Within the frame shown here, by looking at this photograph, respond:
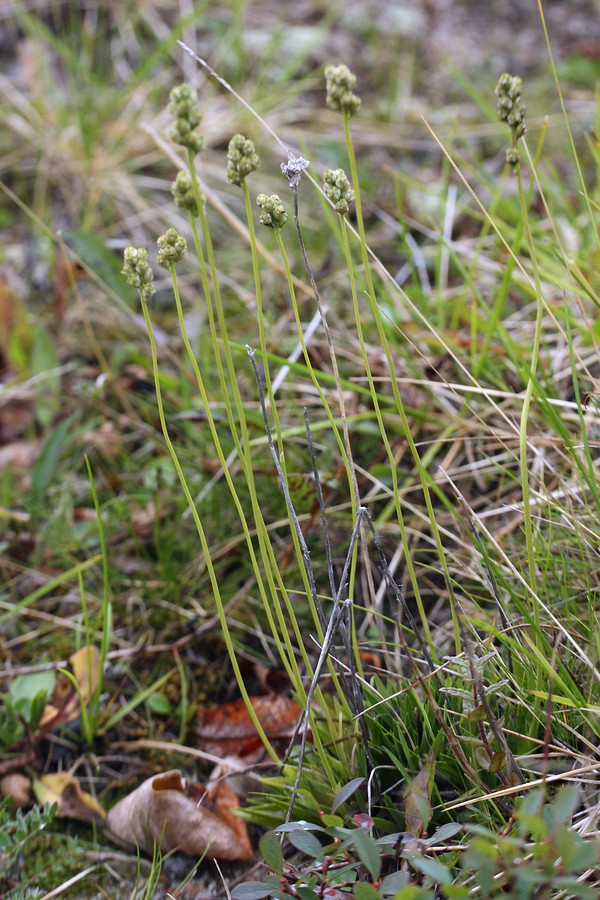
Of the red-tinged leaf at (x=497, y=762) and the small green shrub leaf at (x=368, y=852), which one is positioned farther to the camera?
the red-tinged leaf at (x=497, y=762)

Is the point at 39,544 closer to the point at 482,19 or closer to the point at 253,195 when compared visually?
the point at 253,195

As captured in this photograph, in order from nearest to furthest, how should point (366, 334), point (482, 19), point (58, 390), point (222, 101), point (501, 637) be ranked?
point (501, 637) < point (366, 334) < point (58, 390) < point (222, 101) < point (482, 19)

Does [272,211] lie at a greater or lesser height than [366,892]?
greater

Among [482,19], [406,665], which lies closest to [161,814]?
[406,665]

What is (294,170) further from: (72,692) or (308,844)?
(72,692)

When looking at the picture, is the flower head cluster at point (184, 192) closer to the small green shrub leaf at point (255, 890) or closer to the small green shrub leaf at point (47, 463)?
the small green shrub leaf at point (255, 890)

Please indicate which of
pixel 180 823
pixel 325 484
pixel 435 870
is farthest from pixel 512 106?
pixel 180 823

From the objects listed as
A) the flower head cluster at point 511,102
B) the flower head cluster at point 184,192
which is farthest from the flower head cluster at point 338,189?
the flower head cluster at point 511,102
